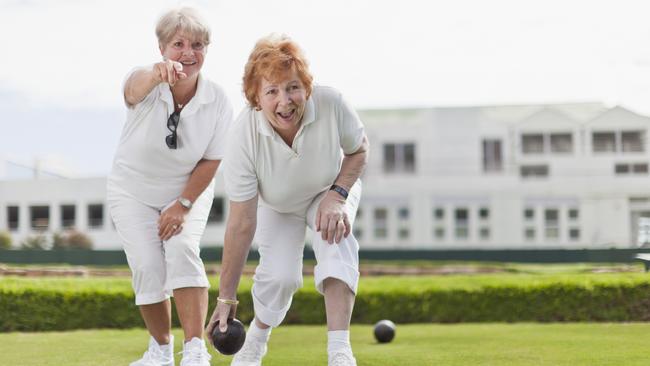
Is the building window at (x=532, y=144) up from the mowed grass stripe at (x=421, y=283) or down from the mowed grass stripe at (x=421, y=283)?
up

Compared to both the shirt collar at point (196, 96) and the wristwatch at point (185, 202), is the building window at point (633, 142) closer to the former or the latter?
the shirt collar at point (196, 96)

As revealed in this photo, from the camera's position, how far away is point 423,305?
31.5 feet

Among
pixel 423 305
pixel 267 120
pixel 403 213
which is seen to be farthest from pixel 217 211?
pixel 267 120

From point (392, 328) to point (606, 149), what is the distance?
28.3 m

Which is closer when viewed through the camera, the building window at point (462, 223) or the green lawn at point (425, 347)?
the green lawn at point (425, 347)

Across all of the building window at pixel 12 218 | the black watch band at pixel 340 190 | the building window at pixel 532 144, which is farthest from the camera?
the building window at pixel 12 218

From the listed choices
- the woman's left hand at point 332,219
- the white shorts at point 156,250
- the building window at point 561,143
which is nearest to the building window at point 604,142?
the building window at point 561,143

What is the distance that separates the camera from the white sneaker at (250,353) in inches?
162

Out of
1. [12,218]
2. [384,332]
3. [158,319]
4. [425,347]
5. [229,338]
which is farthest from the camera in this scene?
[12,218]

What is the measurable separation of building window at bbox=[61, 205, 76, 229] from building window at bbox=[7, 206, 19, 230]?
1.92 m

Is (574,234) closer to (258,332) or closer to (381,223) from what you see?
(381,223)

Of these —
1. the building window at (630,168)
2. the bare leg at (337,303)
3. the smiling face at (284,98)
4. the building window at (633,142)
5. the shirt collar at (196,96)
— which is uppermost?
the building window at (633,142)

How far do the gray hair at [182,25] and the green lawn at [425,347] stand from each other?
6.00 ft

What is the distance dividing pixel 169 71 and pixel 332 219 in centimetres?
92
